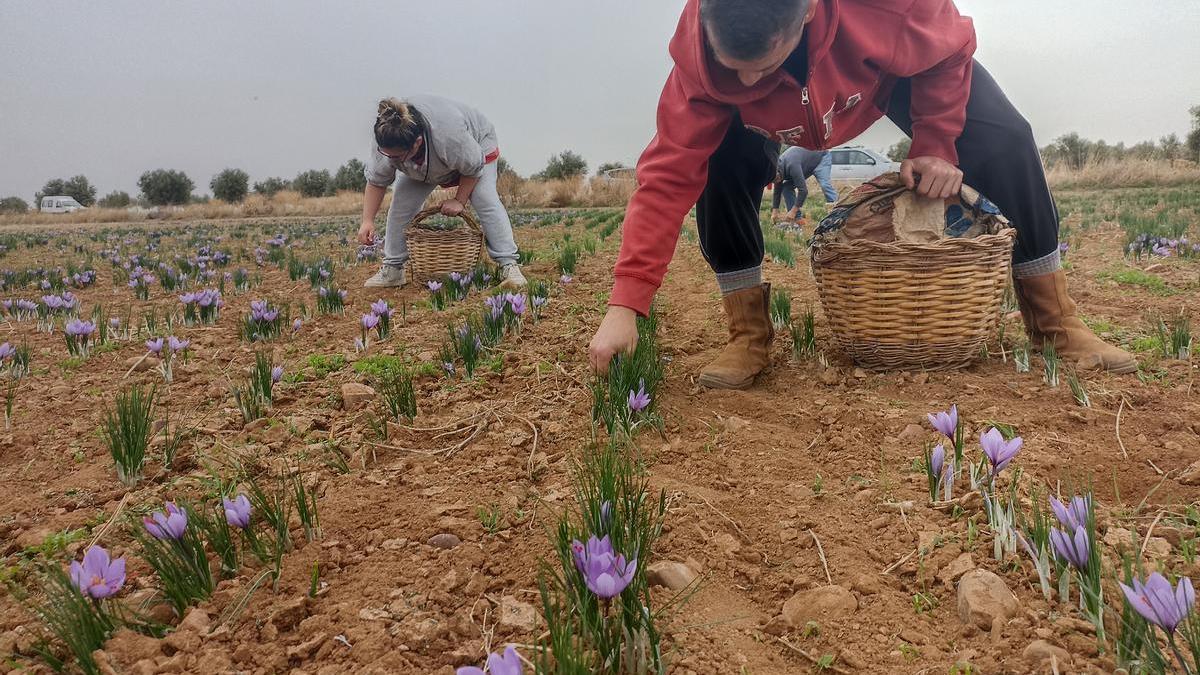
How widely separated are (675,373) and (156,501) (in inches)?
79.1

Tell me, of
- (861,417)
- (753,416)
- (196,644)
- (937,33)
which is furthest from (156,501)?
(937,33)

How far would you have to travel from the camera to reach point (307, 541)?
170cm

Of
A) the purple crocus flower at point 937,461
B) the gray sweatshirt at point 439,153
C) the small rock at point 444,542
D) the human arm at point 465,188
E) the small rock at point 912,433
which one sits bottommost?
Result: the small rock at point 444,542

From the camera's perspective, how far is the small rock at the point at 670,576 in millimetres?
1476

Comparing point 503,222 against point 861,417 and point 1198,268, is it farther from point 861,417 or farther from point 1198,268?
point 1198,268

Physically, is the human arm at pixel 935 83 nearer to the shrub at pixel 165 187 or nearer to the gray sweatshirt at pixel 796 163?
the gray sweatshirt at pixel 796 163

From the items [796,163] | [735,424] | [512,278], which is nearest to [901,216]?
[735,424]

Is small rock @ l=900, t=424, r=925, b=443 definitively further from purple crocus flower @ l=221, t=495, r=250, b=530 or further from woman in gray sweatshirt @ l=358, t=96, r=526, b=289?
woman in gray sweatshirt @ l=358, t=96, r=526, b=289

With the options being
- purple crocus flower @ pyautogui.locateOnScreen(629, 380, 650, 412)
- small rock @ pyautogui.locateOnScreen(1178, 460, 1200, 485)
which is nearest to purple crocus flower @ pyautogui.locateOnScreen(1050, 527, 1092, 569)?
small rock @ pyautogui.locateOnScreen(1178, 460, 1200, 485)

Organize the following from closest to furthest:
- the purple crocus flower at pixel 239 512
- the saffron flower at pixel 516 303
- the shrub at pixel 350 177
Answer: the purple crocus flower at pixel 239 512, the saffron flower at pixel 516 303, the shrub at pixel 350 177

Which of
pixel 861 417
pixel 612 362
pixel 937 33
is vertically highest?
pixel 937 33

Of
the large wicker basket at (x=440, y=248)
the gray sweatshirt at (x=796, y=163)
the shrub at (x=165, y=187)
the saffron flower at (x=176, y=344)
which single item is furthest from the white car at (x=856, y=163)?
the shrub at (x=165, y=187)

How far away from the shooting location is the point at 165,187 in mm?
47531

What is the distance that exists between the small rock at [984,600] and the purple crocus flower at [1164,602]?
33 cm
